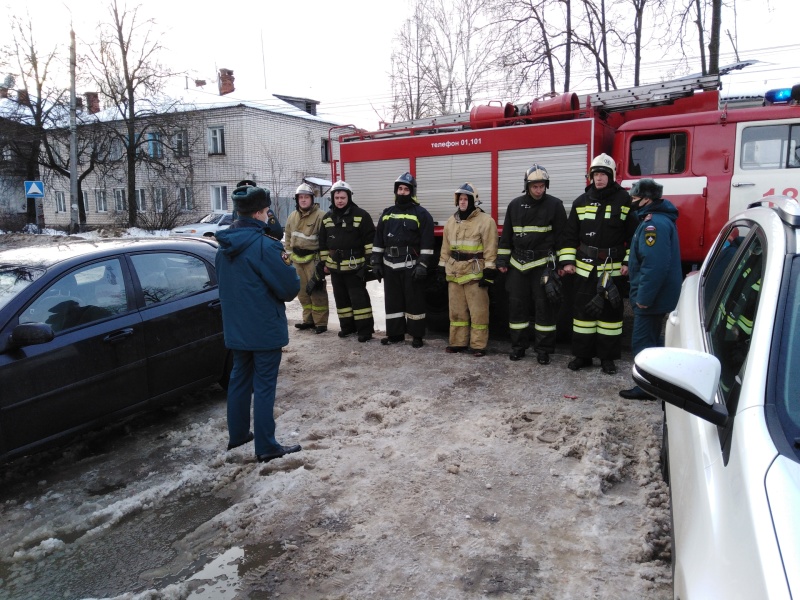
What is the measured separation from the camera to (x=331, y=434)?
A: 4.63 m

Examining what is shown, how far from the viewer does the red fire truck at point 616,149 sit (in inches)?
232

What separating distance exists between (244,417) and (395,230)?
332 cm

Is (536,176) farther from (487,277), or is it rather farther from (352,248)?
(352,248)

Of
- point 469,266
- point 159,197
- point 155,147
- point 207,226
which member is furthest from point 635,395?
point 155,147

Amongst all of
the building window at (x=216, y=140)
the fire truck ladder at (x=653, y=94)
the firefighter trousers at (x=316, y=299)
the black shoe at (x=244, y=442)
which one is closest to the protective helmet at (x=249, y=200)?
the black shoe at (x=244, y=442)

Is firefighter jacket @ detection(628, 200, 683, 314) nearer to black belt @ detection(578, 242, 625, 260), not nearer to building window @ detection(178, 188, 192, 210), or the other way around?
black belt @ detection(578, 242, 625, 260)

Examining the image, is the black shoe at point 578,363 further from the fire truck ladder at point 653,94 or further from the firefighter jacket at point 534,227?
the fire truck ladder at point 653,94

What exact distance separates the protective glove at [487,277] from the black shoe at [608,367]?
1412 mm

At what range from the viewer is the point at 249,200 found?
161 inches

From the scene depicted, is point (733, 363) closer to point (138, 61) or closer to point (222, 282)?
point (222, 282)

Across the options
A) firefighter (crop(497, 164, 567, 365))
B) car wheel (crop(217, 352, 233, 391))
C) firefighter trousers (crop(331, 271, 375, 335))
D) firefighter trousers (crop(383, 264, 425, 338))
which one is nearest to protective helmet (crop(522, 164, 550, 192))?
firefighter (crop(497, 164, 567, 365))

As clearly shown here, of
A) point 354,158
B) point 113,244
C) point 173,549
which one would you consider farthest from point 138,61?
point 173,549

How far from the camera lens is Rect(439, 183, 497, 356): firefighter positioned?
654cm

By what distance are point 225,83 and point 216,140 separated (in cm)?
615
